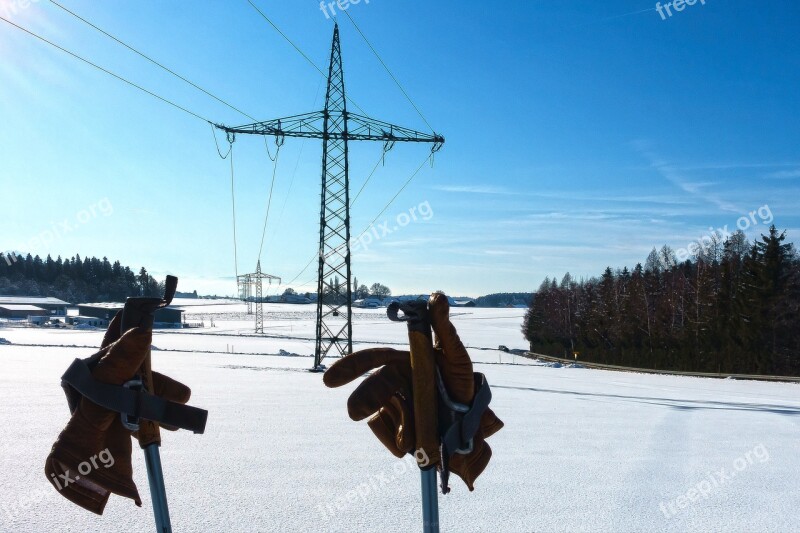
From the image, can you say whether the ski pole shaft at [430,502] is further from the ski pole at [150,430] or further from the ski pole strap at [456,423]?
the ski pole at [150,430]

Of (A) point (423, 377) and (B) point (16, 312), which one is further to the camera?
(B) point (16, 312)

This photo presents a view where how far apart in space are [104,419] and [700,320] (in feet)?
150

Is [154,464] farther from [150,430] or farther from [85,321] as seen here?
[85,321]

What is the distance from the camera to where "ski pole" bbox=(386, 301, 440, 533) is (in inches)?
53.0

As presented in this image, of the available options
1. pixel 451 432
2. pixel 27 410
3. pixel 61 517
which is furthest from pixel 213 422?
pixel 451 432

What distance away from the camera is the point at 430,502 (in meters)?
1.35

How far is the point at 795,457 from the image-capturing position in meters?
4.36

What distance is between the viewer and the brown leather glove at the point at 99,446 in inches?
54.4

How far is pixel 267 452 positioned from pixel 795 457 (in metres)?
4.38

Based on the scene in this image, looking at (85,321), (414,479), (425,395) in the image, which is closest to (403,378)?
(425,395)

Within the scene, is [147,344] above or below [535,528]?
above

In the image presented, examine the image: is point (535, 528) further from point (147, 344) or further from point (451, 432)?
point (147, 344)

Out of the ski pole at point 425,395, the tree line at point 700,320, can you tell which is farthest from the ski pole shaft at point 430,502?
the tree line at point 700,320

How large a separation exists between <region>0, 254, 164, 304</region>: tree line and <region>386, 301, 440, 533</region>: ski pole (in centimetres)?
12164
